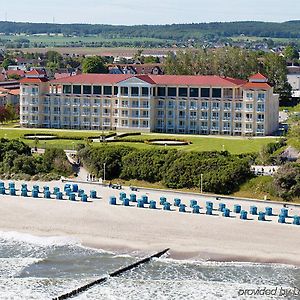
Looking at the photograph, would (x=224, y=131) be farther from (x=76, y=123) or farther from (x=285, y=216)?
(x=285, y=216)

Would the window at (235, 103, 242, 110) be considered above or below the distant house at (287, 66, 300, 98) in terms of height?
below

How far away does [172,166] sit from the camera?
51.6 metres

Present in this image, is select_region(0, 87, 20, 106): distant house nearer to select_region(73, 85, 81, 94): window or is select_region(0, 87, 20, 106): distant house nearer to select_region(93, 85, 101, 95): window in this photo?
select_region(73, 85, 81, 94): window

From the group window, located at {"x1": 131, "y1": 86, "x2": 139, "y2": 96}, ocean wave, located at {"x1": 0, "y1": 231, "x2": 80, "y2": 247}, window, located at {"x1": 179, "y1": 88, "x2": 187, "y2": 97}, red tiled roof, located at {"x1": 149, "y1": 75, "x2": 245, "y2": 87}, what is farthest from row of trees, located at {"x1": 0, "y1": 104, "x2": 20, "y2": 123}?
ocean wave, located at {"x1": 0, "y1": 231, "x2": 80, "y2": 247}

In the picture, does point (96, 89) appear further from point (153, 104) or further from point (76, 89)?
point (153, 104)

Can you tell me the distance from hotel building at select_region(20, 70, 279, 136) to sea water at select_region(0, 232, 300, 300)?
35.6 metres

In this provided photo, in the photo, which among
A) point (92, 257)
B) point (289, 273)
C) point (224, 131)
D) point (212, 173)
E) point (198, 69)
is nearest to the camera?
point (289, 273)

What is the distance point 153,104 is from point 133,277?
40.4 metres

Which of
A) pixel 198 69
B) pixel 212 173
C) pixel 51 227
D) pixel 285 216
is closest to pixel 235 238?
pixel 285 216

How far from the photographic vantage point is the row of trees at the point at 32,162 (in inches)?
2156

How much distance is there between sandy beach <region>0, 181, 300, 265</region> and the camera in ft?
119

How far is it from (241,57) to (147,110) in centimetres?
2291

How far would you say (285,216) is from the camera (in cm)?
4106

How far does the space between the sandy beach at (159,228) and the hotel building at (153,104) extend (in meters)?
25.5
